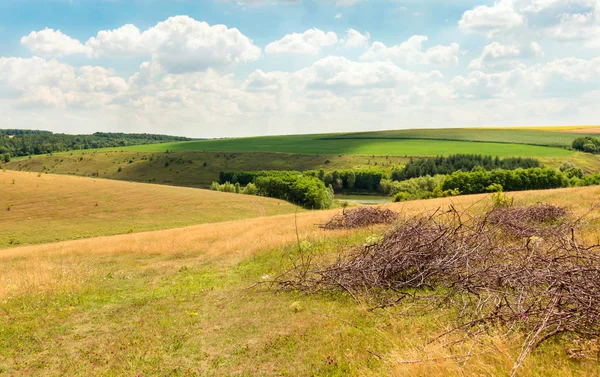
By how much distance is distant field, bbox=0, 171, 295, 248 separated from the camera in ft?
177

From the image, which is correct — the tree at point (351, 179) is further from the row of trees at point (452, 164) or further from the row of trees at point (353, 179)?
the row of trees at point (452, 164)

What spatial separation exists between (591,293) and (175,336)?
907 centimetres

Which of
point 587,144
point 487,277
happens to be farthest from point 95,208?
point 587,144

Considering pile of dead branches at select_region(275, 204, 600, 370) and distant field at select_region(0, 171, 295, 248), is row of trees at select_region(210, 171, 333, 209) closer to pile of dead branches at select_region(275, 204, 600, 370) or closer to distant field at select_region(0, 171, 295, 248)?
distant field at select_region(0, 171, 295, 248)

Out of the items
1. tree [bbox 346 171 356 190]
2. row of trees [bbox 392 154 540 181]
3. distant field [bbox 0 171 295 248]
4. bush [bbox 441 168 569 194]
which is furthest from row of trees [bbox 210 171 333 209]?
row of trees [bbox 392 154 540 181]

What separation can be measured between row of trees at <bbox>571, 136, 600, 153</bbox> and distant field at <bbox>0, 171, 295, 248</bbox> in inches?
5727

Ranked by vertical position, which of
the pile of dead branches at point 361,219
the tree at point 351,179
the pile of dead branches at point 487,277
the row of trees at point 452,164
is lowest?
the tree at point 351,179

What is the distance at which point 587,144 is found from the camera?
160 m

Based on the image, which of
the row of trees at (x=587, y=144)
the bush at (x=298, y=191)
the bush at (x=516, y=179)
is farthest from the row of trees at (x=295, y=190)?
the row of trees at (x=587, y=144)

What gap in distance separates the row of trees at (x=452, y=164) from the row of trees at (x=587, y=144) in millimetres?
38786

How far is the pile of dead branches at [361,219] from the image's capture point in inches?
914

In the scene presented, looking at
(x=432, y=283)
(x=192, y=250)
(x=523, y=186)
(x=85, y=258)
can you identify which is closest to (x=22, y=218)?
(x=85, y=258)

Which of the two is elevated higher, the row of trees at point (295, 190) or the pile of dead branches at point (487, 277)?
the pile of dead branches at point (487, 277)

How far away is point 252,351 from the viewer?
8.36 m
